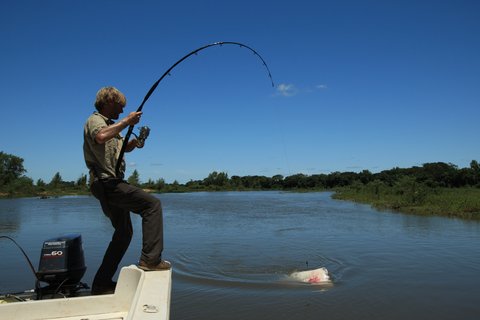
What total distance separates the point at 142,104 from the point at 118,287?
1822 mm

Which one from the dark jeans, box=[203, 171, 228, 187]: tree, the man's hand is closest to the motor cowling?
the dark jeans

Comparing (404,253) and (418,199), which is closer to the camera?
(404,253)

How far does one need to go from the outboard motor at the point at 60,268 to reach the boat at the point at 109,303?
2.76ft

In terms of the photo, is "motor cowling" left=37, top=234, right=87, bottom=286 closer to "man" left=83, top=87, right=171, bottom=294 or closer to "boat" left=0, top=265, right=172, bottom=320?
"man" left=83, top=87, right=171, bottom=294

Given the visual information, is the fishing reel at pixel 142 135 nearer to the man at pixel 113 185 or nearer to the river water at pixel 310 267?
the man at pixel 113 185

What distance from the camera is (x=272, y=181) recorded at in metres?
117

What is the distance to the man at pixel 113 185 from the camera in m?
3.81

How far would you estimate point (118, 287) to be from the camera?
3.64 metres

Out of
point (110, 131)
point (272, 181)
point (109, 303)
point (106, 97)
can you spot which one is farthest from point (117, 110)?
point (272, 181)

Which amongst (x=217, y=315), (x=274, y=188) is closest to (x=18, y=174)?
(x=274, y=188)

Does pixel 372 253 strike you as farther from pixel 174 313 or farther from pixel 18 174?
pixel 18 174

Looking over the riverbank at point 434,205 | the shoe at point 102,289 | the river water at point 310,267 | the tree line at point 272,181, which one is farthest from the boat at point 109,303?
the tree line at point 272,181

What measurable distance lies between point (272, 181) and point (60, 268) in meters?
114

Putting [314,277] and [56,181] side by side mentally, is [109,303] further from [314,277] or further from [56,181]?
[56,181]
